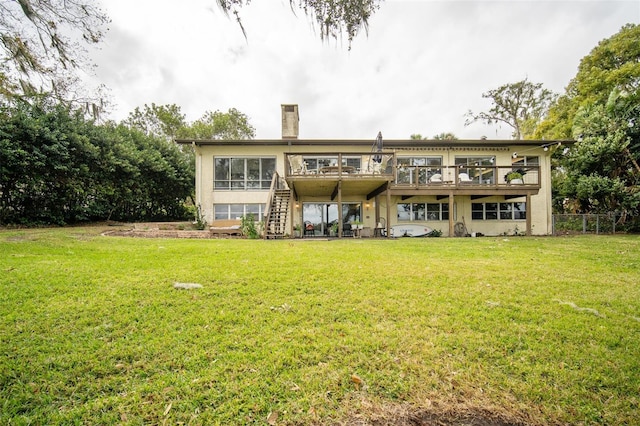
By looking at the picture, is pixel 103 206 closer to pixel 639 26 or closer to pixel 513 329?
pixel 513 329

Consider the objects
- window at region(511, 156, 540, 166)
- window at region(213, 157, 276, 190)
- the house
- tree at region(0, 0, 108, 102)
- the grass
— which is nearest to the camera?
the grass

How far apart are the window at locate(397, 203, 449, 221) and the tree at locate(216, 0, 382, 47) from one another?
488 inches

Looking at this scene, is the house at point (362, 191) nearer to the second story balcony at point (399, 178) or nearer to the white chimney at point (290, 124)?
the white chimney at point (290, 124)

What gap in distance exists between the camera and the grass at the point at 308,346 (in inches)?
73.4

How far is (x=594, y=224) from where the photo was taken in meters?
14.7

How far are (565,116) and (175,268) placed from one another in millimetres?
27485

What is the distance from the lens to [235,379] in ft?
6.87

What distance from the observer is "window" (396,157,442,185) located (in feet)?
41.3

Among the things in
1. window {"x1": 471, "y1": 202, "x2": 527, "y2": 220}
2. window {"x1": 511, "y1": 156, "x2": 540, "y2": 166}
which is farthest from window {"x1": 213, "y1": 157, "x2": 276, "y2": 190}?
window {"x1": 511, "y1": 156, "x2": 540, "y2": 166}

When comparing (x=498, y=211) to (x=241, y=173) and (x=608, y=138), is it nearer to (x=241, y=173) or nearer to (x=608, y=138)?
(x=608, y=138)

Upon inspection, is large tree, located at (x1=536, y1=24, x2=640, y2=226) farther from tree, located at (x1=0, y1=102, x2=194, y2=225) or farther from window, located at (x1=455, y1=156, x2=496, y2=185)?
tree, located at (x1=0, y1=102, x2=194, y2=225)

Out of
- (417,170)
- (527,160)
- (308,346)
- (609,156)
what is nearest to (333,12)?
(308,346)

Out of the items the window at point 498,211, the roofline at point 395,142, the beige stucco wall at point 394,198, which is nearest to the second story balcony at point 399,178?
the roofline at point 395,142

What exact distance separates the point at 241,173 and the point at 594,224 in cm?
1953
